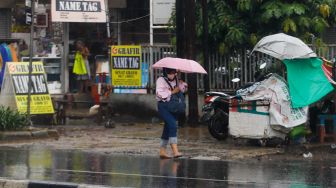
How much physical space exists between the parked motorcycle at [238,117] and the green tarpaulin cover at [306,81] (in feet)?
1.55

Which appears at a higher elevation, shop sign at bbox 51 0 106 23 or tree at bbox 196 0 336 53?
shop sign at bbox 51 0 106 23

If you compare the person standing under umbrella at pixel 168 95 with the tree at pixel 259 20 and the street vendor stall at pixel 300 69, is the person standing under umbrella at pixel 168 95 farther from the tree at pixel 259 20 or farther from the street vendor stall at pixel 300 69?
the tree at pixel 259 20

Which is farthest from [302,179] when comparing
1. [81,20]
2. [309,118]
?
[81,20]

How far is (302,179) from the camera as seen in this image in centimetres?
935

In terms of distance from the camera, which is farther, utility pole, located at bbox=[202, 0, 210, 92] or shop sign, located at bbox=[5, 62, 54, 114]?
utility pole, located at bbox=[202, 0, 210, 92]

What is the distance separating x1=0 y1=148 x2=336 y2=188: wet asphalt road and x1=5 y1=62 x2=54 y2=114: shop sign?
4.00 metres

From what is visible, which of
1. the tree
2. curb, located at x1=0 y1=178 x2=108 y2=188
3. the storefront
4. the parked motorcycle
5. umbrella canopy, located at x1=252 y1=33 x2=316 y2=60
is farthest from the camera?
the storefront

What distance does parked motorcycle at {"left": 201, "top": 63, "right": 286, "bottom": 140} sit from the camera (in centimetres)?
1231

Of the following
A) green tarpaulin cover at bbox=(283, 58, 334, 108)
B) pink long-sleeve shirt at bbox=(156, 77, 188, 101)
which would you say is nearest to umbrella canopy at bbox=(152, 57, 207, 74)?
pink long-sleeve shirt at bbox=(156, 77, 188, 101)

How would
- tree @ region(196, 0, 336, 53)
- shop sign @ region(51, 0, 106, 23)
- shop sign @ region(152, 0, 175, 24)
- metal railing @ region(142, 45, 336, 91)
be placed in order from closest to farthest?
tree @ region(196, 0, 336, 53) → metal railing @ region(142, 45, 336, 91) → shop sign @ region(51, 0, 106, 23) → shop sign @ region(152, 0, 175, 24)

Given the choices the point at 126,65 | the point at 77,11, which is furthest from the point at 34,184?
the point at 77,11

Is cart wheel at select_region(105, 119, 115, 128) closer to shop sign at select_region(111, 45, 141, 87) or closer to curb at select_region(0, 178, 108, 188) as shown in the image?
shop sign at select_region(111, 45, 141, 87)

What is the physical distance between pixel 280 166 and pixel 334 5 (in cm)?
775

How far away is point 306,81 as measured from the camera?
40.7ft
